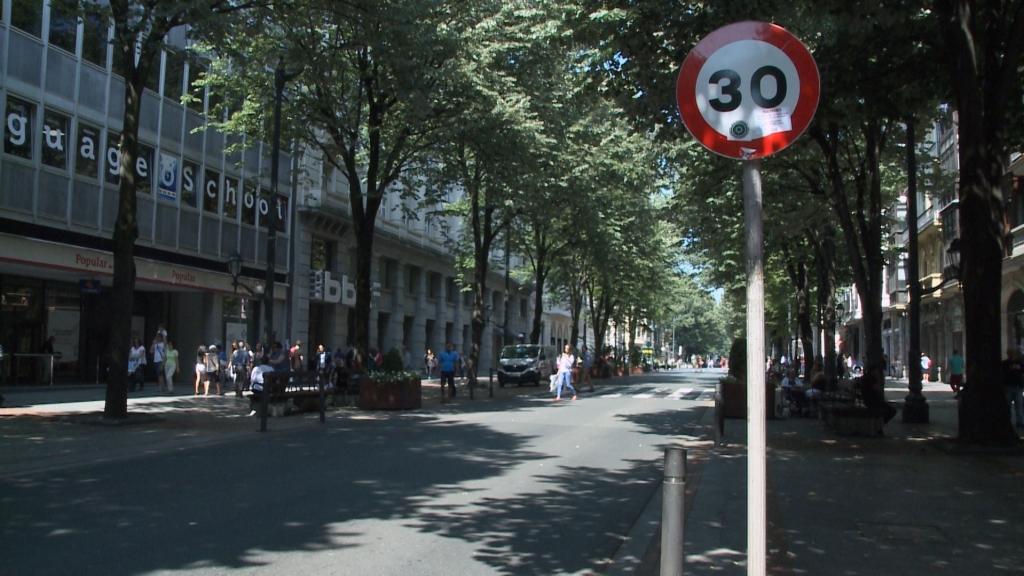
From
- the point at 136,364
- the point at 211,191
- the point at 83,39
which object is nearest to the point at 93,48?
the point at 83,39

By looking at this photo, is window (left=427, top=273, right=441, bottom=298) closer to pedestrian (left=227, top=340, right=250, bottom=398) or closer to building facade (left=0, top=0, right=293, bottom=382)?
building facade (left=0, top=0, right=293, bottom=382)

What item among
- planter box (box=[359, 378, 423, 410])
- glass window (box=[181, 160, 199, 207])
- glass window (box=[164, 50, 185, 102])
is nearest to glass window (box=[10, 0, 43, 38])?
glass window (box=[164, 50, 185, 102])

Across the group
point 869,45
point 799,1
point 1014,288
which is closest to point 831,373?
point 1014,288

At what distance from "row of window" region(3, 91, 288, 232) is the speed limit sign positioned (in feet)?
57.2

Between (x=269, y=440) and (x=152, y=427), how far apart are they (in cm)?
284

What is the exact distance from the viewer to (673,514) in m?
3.80

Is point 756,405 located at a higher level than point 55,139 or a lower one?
lower

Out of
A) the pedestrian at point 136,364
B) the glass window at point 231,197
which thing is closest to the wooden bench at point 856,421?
the pedestrian at point 136,364

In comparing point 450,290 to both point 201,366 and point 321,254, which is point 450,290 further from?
point 201,366

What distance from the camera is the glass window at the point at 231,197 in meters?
29.4

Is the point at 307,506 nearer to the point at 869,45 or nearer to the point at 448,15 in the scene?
the point at 869,45

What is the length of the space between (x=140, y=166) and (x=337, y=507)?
2056cm

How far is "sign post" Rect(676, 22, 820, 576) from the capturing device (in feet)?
11.6

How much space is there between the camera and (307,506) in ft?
25.2
